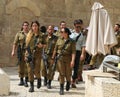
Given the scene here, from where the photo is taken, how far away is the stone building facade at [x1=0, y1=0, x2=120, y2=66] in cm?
1485

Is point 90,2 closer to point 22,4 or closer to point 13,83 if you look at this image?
point 22,4

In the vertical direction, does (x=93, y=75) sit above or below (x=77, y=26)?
below

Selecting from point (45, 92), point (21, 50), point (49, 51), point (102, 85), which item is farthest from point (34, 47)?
point (102, 85)

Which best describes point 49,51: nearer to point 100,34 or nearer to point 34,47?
point 34,47

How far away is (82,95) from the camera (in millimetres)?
8586

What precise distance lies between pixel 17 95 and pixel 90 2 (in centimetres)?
851

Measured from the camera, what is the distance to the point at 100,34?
7387 millimetres

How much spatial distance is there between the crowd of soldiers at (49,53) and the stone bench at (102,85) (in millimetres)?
1788

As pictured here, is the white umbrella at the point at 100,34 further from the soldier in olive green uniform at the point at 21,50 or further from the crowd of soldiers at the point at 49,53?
the soldier in olive green uniform at the point at 21,50

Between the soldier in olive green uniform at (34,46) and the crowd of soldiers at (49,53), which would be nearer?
the crowd of soldiers at (49,53)

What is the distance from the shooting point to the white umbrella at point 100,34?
23.9 feet

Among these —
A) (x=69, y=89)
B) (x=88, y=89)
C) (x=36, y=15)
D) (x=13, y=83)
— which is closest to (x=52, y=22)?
(x=36, y=15)

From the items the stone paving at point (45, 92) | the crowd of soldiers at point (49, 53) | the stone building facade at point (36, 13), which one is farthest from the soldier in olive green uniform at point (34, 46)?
the stone building facade at point (36, 13)

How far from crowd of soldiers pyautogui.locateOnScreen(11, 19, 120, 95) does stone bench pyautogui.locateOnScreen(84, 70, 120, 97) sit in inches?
70.4
